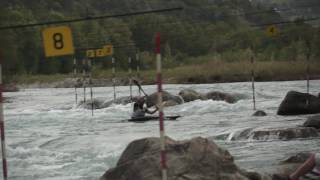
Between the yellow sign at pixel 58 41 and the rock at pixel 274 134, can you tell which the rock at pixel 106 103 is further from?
the yellow sign at pixel 58 41

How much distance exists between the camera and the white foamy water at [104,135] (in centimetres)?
1476

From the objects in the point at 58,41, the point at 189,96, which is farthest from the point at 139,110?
the point at 58,41

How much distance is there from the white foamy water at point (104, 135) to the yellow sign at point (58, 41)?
4398 mm

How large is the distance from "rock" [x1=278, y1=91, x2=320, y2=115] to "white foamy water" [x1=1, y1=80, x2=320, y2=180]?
2.23 feet

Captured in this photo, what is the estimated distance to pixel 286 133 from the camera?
17750 millimetres

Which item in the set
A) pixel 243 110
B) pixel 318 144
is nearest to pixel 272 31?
pixel 243 110

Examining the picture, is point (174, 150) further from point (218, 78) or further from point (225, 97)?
point (218, 78)

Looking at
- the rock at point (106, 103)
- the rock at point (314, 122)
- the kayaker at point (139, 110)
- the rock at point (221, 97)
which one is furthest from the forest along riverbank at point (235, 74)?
the rock at point (314, 122)

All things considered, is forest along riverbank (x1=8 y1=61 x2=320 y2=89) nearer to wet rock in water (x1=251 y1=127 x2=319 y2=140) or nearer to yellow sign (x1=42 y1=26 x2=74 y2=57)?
wet rock in water (x1=251 y1=127 x2=319 y2=140)

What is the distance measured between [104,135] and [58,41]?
41.1 ft

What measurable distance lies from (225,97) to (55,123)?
10520 mm

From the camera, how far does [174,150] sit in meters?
10.1

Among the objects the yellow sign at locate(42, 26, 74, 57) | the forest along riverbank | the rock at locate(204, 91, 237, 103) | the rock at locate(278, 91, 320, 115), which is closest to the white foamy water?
the rock at locate(204, 91, 237, 103)

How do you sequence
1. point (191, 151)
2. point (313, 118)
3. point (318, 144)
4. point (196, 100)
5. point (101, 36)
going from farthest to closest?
point (101, 36)
point (196, 100)
point (313, 118)
point (318, 144)
point (191, 151)
